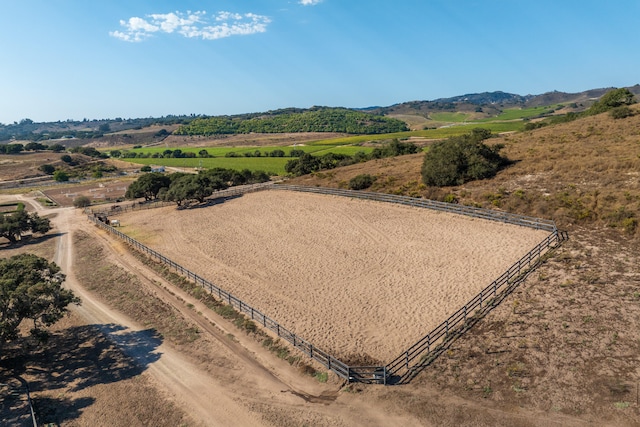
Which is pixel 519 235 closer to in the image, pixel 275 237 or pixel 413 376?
pixel 413 376

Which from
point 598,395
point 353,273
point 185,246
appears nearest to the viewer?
point 598,395

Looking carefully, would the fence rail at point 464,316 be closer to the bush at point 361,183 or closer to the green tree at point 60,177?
the bush at point 361,183

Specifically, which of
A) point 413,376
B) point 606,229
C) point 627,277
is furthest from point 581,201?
point 413,376

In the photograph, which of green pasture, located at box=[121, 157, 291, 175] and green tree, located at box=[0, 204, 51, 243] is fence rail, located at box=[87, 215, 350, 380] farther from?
green pasture, located at box=[121, 157, 291, 175]

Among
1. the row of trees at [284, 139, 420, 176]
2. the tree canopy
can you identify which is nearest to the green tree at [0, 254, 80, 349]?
the tree canopy

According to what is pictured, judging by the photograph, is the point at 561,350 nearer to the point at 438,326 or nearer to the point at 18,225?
the point at 438,326

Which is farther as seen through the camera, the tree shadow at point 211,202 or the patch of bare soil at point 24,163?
the patch of bare soil at point 24,163

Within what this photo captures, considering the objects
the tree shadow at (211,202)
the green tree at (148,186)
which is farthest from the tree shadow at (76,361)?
the green tree at (148,186)
